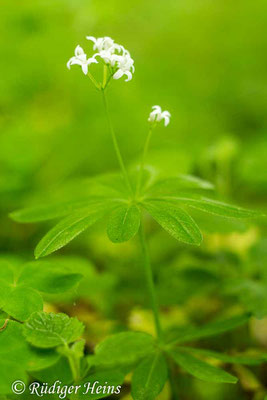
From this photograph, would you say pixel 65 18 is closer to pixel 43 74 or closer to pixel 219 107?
pixel 43 74

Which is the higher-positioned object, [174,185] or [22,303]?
[174,185]

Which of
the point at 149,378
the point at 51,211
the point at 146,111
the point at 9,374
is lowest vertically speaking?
the point at 9,374

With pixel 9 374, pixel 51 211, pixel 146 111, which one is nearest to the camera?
pixel 9 374

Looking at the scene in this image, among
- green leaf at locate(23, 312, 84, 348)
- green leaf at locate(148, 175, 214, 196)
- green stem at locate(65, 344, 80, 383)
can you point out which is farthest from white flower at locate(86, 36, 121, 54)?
green stem at locate(65, 344, 80, 383)

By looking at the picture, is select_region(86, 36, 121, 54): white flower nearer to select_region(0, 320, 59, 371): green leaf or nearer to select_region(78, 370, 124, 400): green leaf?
select_region(0, 320, 59, 371): green leaf

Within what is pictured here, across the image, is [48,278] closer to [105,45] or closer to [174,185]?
[174,185]

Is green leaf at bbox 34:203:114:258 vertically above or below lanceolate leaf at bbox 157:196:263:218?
below

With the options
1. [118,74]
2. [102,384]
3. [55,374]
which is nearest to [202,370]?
[102,384]
